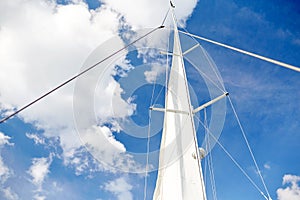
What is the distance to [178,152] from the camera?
7.95 meters

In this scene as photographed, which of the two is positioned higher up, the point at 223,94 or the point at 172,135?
the point at 223,94

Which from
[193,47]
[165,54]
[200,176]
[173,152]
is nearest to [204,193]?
[200,176]

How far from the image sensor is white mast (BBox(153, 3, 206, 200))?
21.9 feet

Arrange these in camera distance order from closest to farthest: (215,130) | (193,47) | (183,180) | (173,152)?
(183,180) → (173,152) → (215,130) → (193,47)

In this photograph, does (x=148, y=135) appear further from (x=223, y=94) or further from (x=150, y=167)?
(x=223, y=94)

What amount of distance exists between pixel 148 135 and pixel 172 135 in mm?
2598

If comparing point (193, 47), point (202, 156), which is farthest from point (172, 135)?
point (193, 47)

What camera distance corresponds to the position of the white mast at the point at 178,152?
6676mm

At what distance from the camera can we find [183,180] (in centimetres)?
689

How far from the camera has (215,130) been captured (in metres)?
9.52

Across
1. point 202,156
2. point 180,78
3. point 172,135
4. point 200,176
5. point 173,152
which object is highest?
point 180,78

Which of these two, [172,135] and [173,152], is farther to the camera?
[172,135]

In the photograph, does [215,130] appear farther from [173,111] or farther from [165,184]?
[165,184]

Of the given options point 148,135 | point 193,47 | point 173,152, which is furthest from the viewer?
point 148,135
